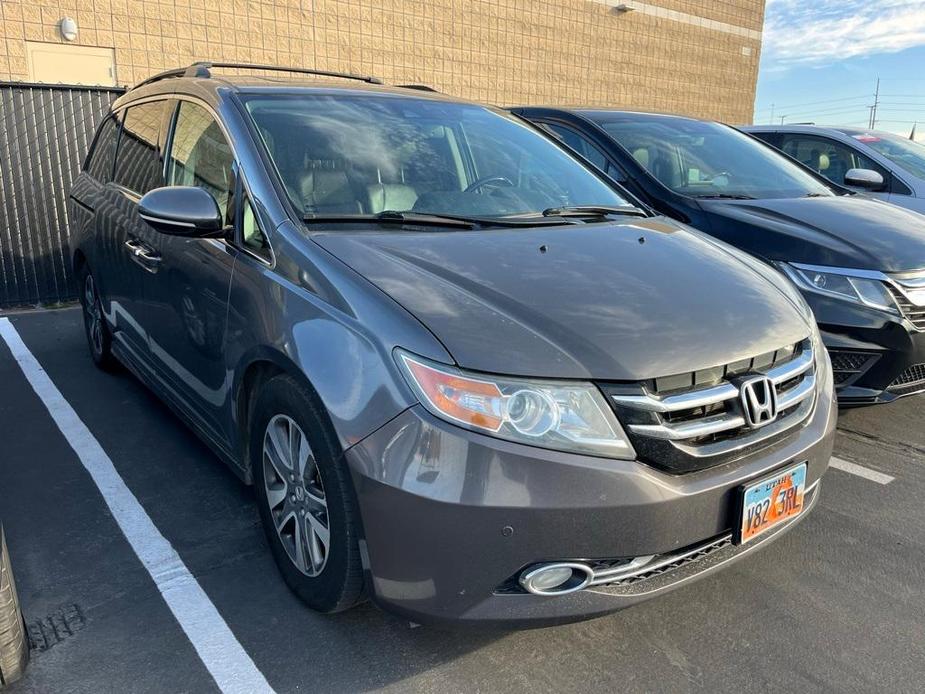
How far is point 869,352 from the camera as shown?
3482mm

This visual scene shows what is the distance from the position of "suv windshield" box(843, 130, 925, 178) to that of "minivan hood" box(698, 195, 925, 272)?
2956mm

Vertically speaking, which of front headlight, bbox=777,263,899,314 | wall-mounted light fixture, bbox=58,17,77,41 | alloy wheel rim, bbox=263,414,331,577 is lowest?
alloy wheel rim, bbox=263,414,331,577

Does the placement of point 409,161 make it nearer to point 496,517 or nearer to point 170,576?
point 496,517

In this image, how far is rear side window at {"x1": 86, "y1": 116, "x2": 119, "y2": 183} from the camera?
170 inches

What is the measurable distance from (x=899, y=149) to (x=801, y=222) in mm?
4207

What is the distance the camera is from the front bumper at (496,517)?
183cm

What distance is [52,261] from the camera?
282 inches

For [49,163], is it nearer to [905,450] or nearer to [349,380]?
[349,380]

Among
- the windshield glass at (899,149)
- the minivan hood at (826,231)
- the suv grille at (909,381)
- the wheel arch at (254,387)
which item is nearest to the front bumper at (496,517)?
the wheel arch at (254,387)

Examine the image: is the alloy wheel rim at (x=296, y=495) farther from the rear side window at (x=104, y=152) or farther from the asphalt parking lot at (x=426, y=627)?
the rear side window at (x=104, y=152)

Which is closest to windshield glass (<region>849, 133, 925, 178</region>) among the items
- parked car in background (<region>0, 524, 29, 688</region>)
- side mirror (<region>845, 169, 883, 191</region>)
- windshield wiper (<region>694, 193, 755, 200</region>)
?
side mirror (<region>845, 169, 883, 191</region>)

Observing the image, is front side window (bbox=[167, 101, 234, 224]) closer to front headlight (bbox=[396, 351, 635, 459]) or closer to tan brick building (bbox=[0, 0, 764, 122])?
front headlight (bbox=[396, 351, 635, 459])

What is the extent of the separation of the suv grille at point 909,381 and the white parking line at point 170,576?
3040 mm

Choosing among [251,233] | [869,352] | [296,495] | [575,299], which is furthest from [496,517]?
[869,352]
